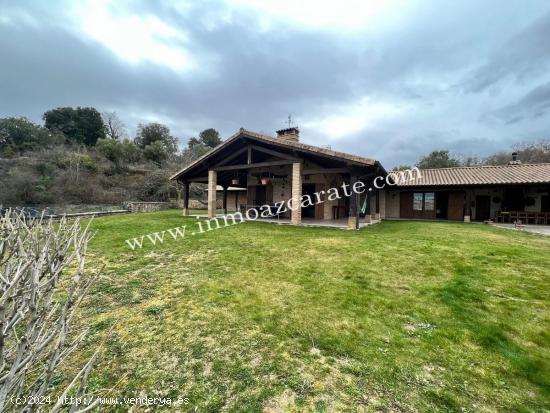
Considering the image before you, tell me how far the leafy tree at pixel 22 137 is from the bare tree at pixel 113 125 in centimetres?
764

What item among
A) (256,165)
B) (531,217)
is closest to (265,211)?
(256,165)

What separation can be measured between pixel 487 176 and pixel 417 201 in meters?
4.14

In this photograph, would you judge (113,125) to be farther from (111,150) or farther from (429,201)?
(429,201)

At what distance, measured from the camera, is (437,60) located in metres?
15.4

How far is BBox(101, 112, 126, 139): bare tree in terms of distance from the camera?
33244 mm

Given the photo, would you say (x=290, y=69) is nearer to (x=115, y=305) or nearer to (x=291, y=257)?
(x=291, y=257)

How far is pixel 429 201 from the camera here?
16.5 m

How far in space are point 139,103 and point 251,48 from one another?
952 inches

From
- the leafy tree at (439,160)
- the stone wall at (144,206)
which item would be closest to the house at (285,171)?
the stone wall at (144,206)

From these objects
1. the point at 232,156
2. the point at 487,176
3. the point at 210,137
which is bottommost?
the point at 487,176

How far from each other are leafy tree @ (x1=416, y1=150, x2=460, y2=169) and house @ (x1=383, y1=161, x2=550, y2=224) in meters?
15.7

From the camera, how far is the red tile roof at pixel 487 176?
1381 centimetres

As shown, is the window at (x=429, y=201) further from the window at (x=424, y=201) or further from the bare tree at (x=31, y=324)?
the bare tree at (x=31, y=324)

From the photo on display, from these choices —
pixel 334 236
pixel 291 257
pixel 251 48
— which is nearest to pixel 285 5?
pixel 251 48
